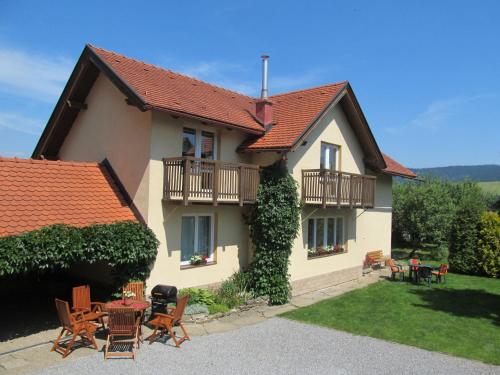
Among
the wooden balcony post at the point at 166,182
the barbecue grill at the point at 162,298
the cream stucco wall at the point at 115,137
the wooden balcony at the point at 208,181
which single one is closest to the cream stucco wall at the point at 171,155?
the cream stucco wall at the point at 115,137

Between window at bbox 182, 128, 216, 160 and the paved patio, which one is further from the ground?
window at bbox 182, 128, 216, 160

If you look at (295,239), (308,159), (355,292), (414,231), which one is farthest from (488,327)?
(414,231)

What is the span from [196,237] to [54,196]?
4.32 m

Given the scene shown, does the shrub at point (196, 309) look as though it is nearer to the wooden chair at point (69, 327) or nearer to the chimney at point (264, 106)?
the wooden chair at point (69, 327)

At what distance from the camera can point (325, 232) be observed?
1753 cm

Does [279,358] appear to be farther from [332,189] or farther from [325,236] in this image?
[325,236]

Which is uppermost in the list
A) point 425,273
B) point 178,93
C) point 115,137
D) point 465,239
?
point 178,93

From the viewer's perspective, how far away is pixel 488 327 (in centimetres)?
1169

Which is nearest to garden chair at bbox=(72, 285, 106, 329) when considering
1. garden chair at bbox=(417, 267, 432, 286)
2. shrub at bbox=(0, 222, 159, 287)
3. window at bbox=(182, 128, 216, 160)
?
shrub at bbox=(0, 222, 159, 287)

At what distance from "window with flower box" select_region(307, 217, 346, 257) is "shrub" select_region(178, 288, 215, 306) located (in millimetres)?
5446

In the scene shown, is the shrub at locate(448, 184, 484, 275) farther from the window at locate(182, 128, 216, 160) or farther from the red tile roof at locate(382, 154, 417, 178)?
the window at locate(182, 128, 216, 160)

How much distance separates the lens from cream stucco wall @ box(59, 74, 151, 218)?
12.0 metres

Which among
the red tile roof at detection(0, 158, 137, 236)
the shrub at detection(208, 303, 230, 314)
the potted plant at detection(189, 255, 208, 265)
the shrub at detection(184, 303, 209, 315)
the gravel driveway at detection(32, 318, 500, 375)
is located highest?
the red tile roof at detection(0, 158, 137, 236)

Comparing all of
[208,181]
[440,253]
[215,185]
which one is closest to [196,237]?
[208,181]
